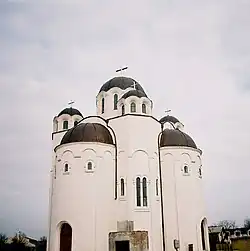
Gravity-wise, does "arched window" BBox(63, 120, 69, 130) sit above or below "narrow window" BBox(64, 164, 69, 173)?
above

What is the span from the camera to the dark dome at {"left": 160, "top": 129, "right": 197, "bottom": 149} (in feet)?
93.3

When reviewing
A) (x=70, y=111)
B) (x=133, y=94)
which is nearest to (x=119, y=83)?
(x=133, y=94)

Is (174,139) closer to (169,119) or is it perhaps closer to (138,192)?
(138,192)

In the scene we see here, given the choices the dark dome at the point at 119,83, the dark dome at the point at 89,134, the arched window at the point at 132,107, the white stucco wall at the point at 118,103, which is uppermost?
the dark dome at the point at 119,83

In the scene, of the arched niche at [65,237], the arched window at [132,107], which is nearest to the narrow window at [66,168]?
the arched niche at [65,237]

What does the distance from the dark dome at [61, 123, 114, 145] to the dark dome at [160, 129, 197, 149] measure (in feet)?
14.0

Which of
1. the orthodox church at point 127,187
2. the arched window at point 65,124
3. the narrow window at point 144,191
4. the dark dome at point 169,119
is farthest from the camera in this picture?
the dark dome at point 169,119

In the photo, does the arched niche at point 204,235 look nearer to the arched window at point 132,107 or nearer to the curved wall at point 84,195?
the curved wall at point 84,195

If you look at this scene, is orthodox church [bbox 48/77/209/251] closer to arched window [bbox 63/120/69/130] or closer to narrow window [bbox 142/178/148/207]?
narrow window [bbox 142/178/148/207]

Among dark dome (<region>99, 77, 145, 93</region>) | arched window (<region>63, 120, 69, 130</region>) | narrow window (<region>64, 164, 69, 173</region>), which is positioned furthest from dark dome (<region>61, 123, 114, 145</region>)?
arched window (<region>63, 120, 69, 130</region>)

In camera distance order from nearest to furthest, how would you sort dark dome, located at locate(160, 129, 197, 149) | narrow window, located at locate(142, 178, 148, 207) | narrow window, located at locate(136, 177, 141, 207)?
narrow window, located at locate(136, 177, 141, 207)
narrow window, located at locate(142, 178, 148, 207)
dark dome, located at locate(160, 129, 197, 149)

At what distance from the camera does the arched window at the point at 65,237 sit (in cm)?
2458

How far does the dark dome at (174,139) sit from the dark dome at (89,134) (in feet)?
14.0

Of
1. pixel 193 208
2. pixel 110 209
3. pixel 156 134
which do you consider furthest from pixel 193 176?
pixel 110 209
